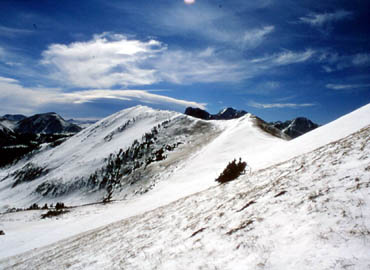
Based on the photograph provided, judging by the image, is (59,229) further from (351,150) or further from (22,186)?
(22,186)

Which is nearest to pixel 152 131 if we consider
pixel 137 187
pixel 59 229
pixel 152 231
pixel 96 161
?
pixel 96 161

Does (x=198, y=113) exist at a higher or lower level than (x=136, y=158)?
higher

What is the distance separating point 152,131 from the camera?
166 ft

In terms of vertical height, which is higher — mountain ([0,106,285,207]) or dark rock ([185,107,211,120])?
dark rock ([185,107,211,120])

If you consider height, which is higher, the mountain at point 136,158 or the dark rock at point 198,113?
the dark rock at point 198,113

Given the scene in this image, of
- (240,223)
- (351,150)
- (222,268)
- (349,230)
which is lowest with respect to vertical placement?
(222,268)

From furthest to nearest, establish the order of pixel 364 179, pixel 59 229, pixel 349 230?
pixel 59 229, pixel 364 179, pixel 349 230

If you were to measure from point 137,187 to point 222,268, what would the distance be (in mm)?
27783

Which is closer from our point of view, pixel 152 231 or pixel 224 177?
pixel 152 231

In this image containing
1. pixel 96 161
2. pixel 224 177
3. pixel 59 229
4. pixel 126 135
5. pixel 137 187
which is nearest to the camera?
pixel 224 177

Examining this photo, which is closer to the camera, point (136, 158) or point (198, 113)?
point (136, 158)

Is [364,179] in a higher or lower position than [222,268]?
higher

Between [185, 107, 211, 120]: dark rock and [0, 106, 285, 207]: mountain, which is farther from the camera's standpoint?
[185, 107, 211, 120]: dark rock

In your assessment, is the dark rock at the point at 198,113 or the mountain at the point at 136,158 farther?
the dark rock at the point at 198,113
